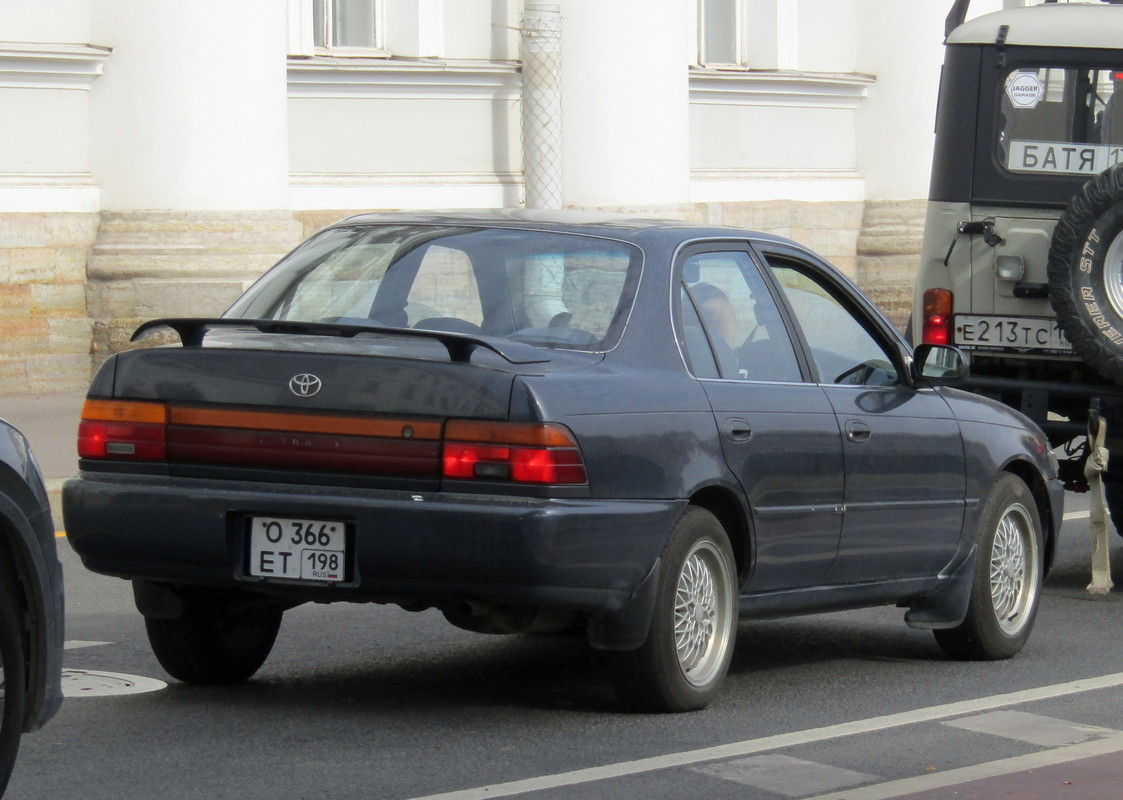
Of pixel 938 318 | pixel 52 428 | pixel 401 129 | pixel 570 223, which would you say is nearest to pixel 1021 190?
pixel 938 318

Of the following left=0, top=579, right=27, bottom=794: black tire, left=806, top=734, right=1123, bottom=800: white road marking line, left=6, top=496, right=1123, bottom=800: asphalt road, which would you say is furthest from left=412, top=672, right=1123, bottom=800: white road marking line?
left=0, top=579, right=27, bottom=794: black tire

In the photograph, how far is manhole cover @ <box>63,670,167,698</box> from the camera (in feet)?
22.7

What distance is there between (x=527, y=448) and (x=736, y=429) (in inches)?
36.6

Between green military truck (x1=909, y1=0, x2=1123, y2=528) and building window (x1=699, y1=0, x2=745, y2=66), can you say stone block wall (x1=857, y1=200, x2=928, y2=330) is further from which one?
green military truck (x1=909, y1=0, x2=1123, y2=528)

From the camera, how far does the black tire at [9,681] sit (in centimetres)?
497

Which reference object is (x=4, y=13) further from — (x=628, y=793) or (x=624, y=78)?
(x=628, y=793)

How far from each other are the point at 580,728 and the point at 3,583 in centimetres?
200

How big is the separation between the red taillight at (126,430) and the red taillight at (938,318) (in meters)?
5.34

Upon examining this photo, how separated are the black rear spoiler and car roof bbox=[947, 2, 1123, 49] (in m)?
5.35

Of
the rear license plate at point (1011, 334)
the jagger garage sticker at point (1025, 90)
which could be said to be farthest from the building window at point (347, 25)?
the rear license plate at point (1011, 334)

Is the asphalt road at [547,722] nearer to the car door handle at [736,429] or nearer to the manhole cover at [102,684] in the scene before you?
the manhole cover at [102,684]

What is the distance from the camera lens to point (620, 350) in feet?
21.0

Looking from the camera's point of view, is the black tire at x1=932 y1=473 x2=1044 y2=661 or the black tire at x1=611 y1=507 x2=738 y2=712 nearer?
the black tire at x1=611 y1=507 x2=738 y2=712

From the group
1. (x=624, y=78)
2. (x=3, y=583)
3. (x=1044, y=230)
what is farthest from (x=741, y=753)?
(x=624, y=78)
